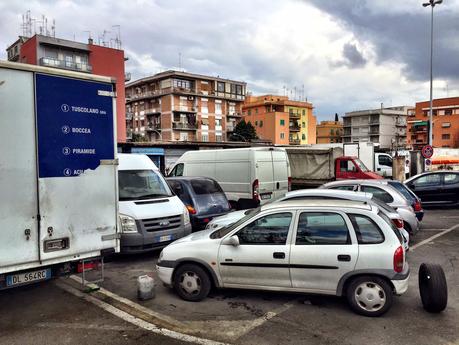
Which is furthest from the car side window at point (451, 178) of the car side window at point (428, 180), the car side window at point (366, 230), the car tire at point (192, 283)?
the car tire at point (192, 283)

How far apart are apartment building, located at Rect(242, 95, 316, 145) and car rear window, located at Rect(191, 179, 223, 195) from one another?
71.8 m

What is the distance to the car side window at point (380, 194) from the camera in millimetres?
9297

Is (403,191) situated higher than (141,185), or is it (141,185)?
(141,185)

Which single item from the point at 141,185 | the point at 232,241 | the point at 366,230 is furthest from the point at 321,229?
the point at 141,185

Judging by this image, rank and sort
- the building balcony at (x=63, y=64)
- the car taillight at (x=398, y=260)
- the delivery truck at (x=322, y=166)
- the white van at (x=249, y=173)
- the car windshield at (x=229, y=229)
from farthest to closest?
the building balcony at (x=63, y=64), the delivery truck at (x=322, y=166), the white van at (x=249, y=173), the car windshield at (x=229, y=229), the car taillight at (x=398, y=260)

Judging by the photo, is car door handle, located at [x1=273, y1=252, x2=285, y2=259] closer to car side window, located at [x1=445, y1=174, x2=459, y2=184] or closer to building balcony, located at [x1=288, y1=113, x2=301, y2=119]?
car side window, located at [x1=445, y1=174, x2=459, y2=184]

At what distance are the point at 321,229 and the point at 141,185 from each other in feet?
15.8

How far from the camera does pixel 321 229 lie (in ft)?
17.2

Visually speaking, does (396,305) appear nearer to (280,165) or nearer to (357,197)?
(357,197)

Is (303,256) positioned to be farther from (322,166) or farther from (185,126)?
(185,126)

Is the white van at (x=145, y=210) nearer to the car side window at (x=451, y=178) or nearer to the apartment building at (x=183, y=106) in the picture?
the car side window at (x=451, y=178)

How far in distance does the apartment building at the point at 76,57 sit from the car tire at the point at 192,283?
4869cm

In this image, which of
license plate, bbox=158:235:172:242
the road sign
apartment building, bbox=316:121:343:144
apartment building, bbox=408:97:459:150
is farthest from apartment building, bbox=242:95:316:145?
license plate, bbox=158:235:172:242

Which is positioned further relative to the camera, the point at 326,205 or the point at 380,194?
the point at 380,194
